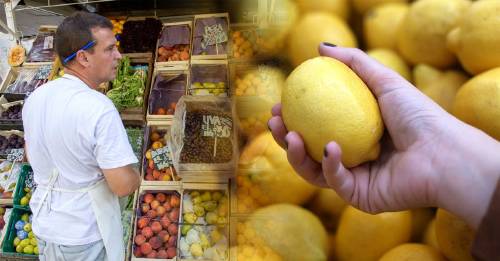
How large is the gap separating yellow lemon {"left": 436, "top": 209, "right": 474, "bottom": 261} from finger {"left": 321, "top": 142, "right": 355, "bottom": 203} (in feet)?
0.67

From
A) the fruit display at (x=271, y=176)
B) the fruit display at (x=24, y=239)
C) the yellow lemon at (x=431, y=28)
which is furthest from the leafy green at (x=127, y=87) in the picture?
the yellow lemon at (x=431, y=28)

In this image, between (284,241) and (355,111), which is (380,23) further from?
(284,241)

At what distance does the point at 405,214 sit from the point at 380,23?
447 mm

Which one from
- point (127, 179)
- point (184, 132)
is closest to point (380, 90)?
point (127, 179)

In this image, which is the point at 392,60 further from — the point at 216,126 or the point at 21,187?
the point at 21,187

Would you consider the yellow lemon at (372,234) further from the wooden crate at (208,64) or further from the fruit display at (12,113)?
the fruit display at (12,113)

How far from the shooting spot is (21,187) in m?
3.79

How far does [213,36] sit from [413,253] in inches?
127

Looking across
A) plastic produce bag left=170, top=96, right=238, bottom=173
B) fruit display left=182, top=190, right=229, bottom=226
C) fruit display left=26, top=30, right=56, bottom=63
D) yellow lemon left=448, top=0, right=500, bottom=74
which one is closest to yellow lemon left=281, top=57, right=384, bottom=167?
yellow lemon left=448, top=0, right=500, bottom=74

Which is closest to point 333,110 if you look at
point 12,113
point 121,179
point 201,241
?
point 121,179

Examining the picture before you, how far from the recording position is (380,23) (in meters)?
0.90

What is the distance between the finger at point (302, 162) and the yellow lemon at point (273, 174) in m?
0.03

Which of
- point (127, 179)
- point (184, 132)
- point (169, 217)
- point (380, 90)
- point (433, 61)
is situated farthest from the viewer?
point (169, 217)

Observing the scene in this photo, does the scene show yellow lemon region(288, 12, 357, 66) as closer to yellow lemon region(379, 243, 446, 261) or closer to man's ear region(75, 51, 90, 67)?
yellow lemon region(379, 243, 446, 261)
